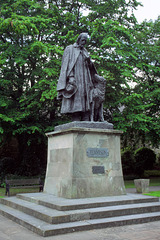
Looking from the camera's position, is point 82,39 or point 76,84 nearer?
point 76,84

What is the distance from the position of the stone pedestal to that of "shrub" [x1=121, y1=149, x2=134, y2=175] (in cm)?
1804

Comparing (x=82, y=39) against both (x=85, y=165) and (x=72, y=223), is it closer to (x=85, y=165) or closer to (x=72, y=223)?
(x=85, y=165)

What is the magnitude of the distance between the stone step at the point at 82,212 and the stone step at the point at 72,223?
0.11 metres

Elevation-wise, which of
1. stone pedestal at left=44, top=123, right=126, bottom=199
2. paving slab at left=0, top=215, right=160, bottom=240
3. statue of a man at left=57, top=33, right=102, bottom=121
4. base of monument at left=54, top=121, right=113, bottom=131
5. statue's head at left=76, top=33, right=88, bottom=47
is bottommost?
paving slab at left=0, top=215, right=160, bottom=240

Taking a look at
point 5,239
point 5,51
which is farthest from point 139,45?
point 5,239

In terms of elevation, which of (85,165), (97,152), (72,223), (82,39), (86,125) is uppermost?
(82,39)

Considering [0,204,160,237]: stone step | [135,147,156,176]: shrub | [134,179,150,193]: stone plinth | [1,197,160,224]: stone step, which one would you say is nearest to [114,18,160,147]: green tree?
[134,179,150,193]: stone plinth

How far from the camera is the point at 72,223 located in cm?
604

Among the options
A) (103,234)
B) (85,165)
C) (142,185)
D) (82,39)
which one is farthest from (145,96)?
(103,234)

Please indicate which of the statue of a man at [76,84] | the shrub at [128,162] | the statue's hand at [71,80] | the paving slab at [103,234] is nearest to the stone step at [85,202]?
the paving slab at [103,234]

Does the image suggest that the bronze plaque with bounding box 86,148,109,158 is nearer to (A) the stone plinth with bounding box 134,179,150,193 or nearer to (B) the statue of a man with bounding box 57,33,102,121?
(B) the statue of a man with bounding box 57,33,102,121

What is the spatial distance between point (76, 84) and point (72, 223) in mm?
4581

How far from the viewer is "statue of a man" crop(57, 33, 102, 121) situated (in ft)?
29.1

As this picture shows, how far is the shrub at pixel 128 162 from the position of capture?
86.0 feet
